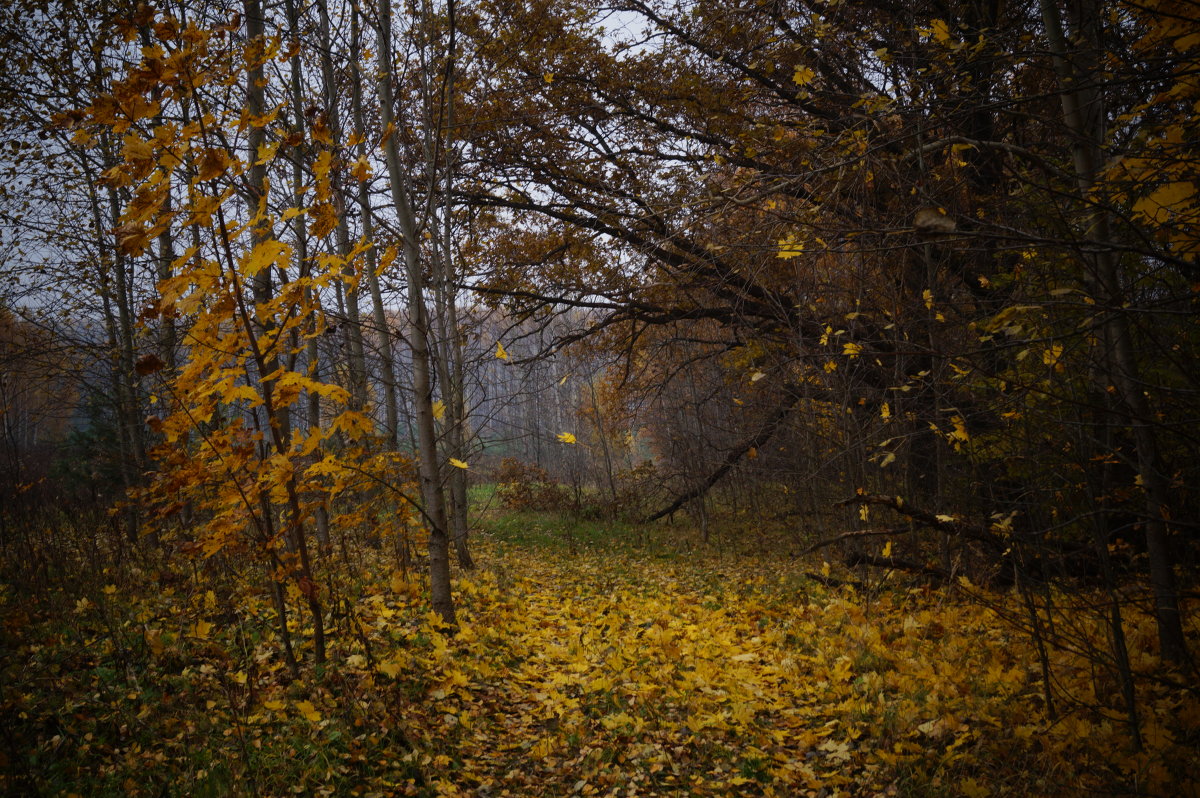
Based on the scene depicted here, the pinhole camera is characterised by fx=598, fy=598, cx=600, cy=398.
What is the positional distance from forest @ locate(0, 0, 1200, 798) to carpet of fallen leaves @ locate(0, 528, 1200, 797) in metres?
0.03

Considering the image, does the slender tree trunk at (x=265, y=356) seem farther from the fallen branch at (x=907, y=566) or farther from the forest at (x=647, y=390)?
the fallen branch at (x=907, y=566)

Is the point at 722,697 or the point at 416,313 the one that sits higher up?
the point at 416,313

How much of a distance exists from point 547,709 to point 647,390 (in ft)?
18.8

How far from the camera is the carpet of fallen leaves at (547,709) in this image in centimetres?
279

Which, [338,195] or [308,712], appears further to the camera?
[338,195]

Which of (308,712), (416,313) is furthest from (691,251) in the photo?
(308,712)

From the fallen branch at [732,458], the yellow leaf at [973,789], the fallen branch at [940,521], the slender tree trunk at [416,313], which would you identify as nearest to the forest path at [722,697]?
the yellow leaf at [973,789]

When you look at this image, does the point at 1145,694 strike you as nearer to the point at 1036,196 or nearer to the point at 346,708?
the point at 1036,196

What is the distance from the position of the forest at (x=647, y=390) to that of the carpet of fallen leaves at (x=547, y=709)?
0.03 meters

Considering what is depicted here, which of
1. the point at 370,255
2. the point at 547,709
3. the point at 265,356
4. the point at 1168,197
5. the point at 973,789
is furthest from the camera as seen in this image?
the point at 370,255

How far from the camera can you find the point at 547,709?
151 inches

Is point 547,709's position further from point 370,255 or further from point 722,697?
point 370,255

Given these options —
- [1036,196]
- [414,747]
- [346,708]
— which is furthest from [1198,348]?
[346,708]

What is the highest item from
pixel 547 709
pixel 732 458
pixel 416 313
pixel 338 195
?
pixel 338 195
